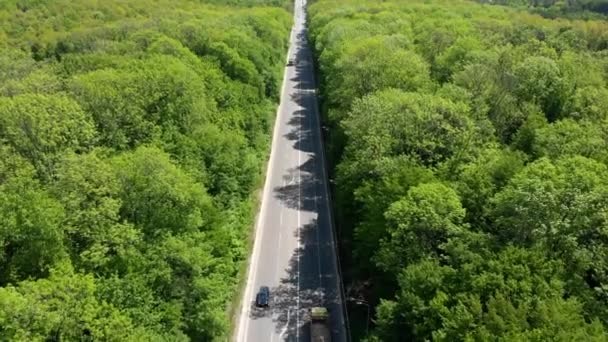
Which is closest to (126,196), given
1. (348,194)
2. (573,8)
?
(348,194)

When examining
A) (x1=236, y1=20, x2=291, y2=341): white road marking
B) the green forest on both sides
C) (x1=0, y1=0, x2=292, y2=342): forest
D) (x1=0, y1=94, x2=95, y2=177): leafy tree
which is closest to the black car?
(x1=236, y1=20, x2=291, y2=341): white road marking

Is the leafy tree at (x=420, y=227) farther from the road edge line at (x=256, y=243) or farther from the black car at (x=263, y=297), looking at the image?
the road edge line at (x=256, y=243)

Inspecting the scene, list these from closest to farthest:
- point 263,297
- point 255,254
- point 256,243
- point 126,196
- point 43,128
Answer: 1. point 126,196
2. point 43,128
3. point 263,297
4. point 255,254
5. point 256,243

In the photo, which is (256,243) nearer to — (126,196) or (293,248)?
(293,248)

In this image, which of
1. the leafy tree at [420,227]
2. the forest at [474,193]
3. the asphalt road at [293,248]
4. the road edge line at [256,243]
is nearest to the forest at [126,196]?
the road edge line at [256,243]

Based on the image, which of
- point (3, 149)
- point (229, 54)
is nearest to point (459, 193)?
point (3, 149)
